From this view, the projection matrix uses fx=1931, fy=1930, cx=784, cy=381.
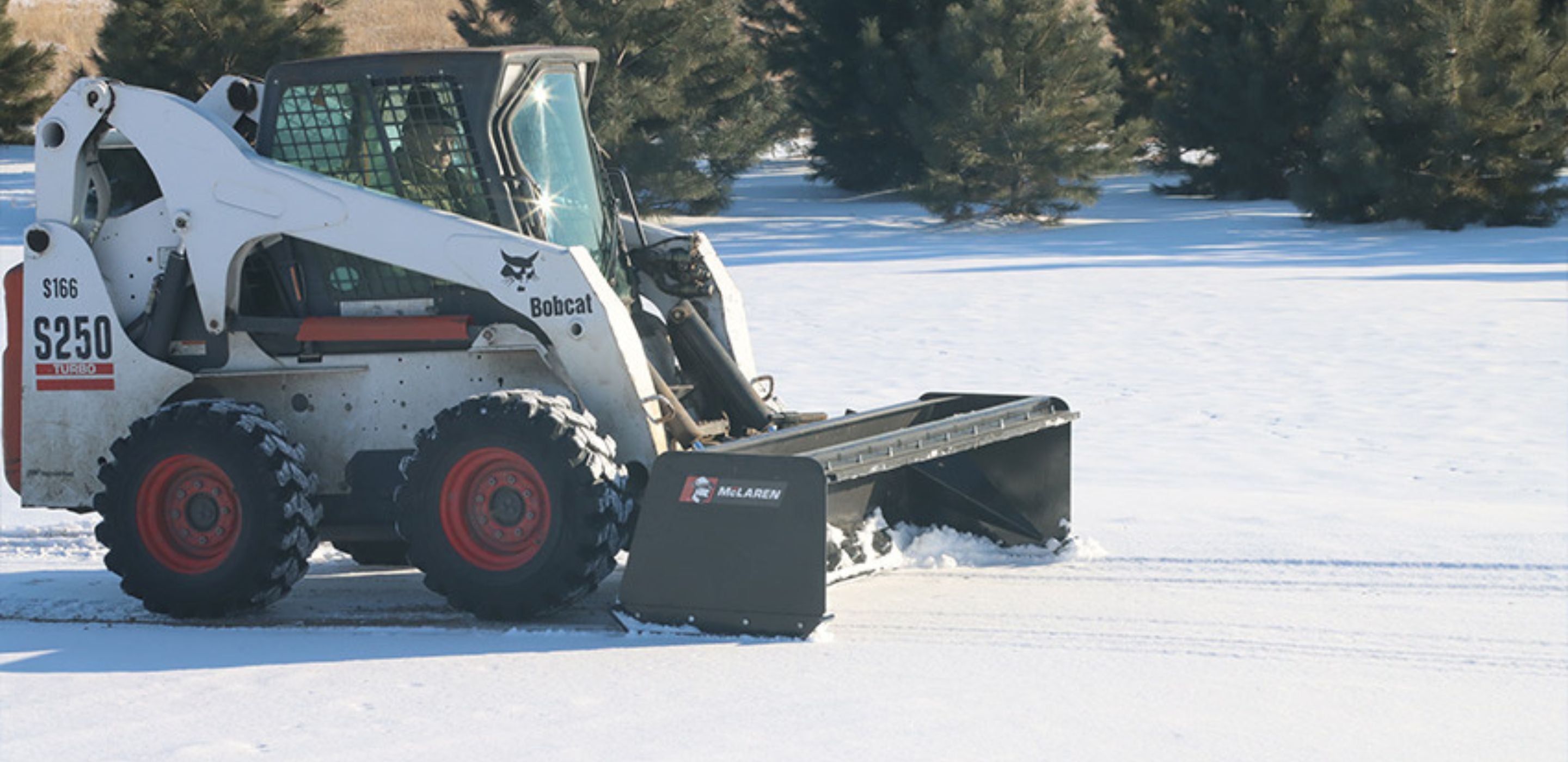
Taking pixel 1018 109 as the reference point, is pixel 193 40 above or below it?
above

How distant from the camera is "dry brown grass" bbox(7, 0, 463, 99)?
56.7 m

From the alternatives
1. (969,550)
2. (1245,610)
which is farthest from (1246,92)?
(1245,610)

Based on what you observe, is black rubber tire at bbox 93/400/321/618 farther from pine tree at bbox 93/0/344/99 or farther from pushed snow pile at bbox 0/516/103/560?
pine tree at bbox 93/0/344/99

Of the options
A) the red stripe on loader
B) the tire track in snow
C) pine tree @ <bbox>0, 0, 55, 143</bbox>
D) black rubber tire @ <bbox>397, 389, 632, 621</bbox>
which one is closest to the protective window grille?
black rubber tire @ <bbox>397, 389, 632, 621</bbox>

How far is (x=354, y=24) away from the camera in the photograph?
6662cm

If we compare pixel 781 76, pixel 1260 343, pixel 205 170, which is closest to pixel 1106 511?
pixel 205 170

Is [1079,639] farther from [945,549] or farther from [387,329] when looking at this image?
[387,329]

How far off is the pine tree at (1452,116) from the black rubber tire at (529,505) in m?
24.6

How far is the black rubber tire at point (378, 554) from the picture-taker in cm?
880

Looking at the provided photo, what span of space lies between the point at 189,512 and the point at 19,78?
3302cm

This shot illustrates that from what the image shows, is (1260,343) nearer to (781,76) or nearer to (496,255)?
(496,255)

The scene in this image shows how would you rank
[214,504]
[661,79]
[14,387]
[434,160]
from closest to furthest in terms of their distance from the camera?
[214,504] < [434,160] < [14,387] < [661,79]

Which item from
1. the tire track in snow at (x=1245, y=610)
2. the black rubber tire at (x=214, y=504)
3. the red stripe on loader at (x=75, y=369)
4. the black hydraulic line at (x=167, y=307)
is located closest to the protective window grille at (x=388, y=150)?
the black hydraulic line at (x=167, y=307)

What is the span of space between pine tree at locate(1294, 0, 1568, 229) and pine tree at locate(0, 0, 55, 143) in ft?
78.9
